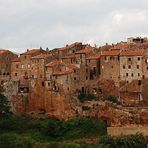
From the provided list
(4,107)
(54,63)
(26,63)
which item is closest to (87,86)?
(54,63)

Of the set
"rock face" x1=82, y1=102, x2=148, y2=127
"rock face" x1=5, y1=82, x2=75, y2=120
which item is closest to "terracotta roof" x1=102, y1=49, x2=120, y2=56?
"rock face" x1=82, y1=102, x2=148, y2=127

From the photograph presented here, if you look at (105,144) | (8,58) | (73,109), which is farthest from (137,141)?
(8,58)

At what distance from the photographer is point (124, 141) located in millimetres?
76188

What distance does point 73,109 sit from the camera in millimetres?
81875

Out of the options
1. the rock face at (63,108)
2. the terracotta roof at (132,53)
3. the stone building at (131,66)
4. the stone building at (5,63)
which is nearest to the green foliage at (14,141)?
the rock face at (63,108)

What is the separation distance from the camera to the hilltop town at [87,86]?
267ft

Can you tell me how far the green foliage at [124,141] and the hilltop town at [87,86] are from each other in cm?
312

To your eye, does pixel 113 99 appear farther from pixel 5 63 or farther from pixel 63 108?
pixel 5 63

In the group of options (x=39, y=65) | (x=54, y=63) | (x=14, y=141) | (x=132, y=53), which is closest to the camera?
(x=14, y=141)

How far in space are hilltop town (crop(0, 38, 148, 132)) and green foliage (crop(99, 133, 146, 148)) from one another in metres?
3.12

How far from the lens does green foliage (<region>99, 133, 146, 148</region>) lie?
75.9 meters

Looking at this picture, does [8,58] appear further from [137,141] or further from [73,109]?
[137,141]

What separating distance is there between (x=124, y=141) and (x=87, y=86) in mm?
10100

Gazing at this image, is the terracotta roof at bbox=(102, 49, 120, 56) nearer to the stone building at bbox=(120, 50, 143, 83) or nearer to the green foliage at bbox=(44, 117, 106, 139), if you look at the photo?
the stone building at bbox=(120, 50, 143, 83)
